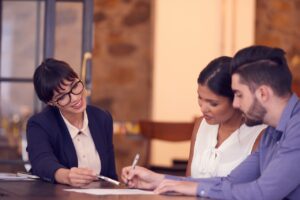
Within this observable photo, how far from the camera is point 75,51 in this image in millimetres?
5598

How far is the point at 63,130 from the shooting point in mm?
3672

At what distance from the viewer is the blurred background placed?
7277 millimetres

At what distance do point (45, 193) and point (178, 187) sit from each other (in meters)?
0.49

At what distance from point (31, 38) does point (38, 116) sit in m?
4.24

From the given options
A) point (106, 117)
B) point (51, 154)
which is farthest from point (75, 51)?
point (51, 154)

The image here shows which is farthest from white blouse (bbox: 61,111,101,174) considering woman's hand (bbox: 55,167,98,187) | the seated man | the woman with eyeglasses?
the seated man

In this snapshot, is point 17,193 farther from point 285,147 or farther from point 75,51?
point 75,51

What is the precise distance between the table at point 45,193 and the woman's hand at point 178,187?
5 cm

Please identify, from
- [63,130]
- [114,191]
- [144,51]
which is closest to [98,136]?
[63,130]

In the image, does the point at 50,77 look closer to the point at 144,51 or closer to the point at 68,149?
the point at 68,149

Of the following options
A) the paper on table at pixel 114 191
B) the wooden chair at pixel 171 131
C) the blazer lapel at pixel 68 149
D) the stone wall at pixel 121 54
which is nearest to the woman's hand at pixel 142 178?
the paper on table at pixel 114 191

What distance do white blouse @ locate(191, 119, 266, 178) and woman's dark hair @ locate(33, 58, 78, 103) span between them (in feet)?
2.30

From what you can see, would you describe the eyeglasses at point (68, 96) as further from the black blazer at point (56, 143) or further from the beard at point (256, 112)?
the beard at point (256, 112)

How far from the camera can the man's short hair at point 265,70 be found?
2.58m
